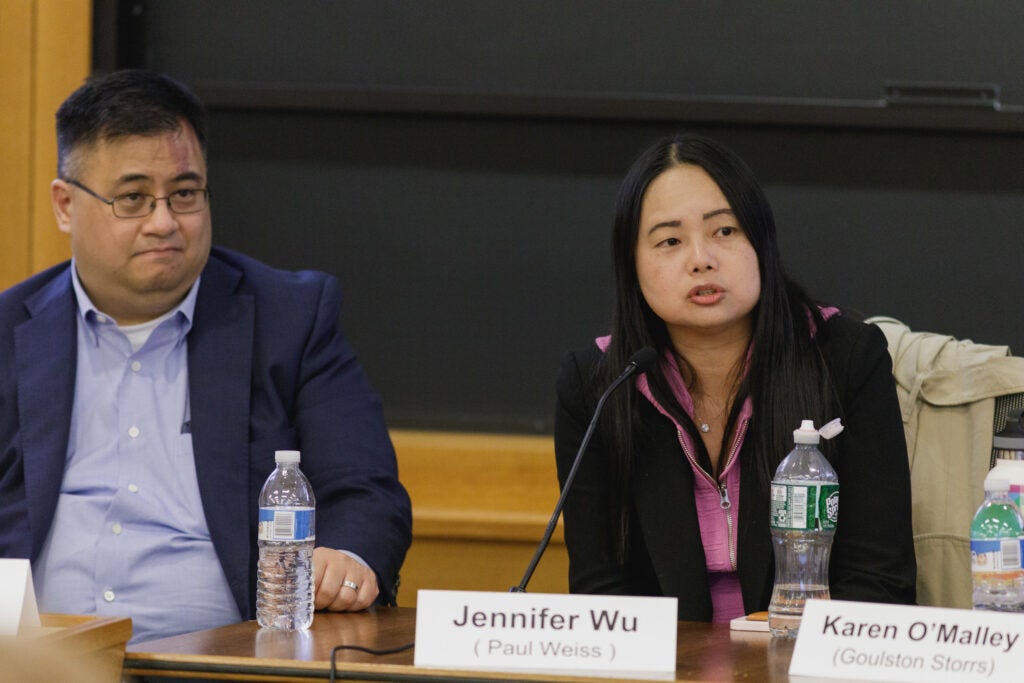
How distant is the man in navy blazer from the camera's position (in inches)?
97.3

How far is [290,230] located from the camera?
12.0 ft

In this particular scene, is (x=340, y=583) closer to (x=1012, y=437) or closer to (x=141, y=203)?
(x=141, y=203)

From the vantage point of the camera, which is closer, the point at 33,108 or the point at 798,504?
the point at 798,504

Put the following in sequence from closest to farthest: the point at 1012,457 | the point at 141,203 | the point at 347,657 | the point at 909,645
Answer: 1. the point at 909,645
2. the point at 347,657
3. the point at 1012,457
4. the point at 141,203

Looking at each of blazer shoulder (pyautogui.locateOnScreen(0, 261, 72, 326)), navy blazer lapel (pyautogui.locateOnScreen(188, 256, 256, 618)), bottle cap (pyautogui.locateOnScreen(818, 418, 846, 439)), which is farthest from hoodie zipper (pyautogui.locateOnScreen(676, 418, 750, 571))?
blazer shoulder (pyautogui.locateOnScreen(0, 261, 72, 326))

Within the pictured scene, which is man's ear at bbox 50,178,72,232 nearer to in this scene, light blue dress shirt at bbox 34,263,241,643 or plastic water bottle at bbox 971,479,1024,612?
light blue dress shirt at bbox 34,263,241,643

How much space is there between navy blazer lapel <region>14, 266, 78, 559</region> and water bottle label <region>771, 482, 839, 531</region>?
1403mm

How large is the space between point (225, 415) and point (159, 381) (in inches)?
7.6

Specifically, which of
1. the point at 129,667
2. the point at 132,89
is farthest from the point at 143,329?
the point at 129,667

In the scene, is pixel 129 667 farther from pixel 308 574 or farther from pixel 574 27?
pixel 574 27

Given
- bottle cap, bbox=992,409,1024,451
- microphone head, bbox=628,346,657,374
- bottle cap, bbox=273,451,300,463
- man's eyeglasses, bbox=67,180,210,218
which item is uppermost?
man's eyeglasses, bbox=67,180,210,218

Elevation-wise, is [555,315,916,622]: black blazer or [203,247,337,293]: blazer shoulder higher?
[203,247,337,293]: blazer shoulder

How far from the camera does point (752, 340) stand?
239 centimetres

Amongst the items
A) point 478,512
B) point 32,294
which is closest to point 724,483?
point 478,512
